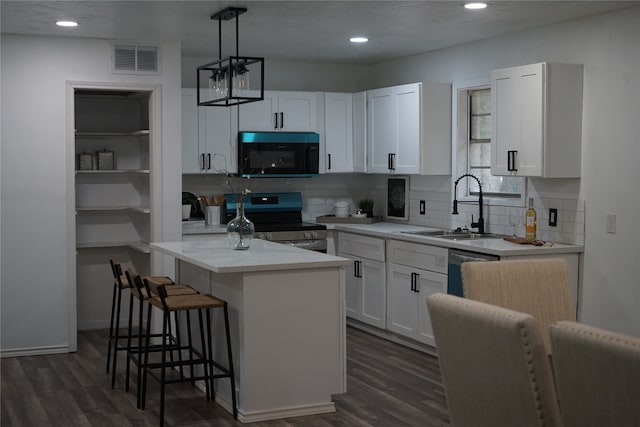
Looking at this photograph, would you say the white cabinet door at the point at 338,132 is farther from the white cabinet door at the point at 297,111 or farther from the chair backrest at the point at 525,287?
the chair backrest at the point at 525,287

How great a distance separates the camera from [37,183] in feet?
20.5

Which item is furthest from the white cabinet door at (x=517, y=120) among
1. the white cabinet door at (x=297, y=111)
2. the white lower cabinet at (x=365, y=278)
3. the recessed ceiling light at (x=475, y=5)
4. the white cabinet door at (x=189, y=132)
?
the white cabinet door at (x=189, y=132)

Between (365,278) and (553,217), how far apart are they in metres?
1.86

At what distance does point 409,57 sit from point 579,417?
574 centimetres

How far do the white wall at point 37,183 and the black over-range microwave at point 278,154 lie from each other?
1.47 metres

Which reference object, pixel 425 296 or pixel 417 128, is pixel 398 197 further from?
pixel 425 296

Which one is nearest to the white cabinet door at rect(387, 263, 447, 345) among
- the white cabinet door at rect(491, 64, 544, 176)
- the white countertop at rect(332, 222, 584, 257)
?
the white countertop at rect(332, 222, 584, 257)

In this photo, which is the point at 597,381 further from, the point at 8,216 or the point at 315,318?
the point at 8,216

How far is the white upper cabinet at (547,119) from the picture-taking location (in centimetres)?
540

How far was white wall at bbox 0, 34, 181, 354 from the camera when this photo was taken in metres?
6.17

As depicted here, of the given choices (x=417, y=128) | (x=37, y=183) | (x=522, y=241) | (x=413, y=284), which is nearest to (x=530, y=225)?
(x=522, y=241)

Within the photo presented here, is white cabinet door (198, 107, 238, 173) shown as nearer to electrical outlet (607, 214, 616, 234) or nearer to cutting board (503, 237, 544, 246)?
cutting board (503, 237, 544, 246)

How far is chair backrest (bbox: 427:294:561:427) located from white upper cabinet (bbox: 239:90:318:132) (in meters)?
5.05

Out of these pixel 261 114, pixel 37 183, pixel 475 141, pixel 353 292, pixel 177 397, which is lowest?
pixel 177 397
